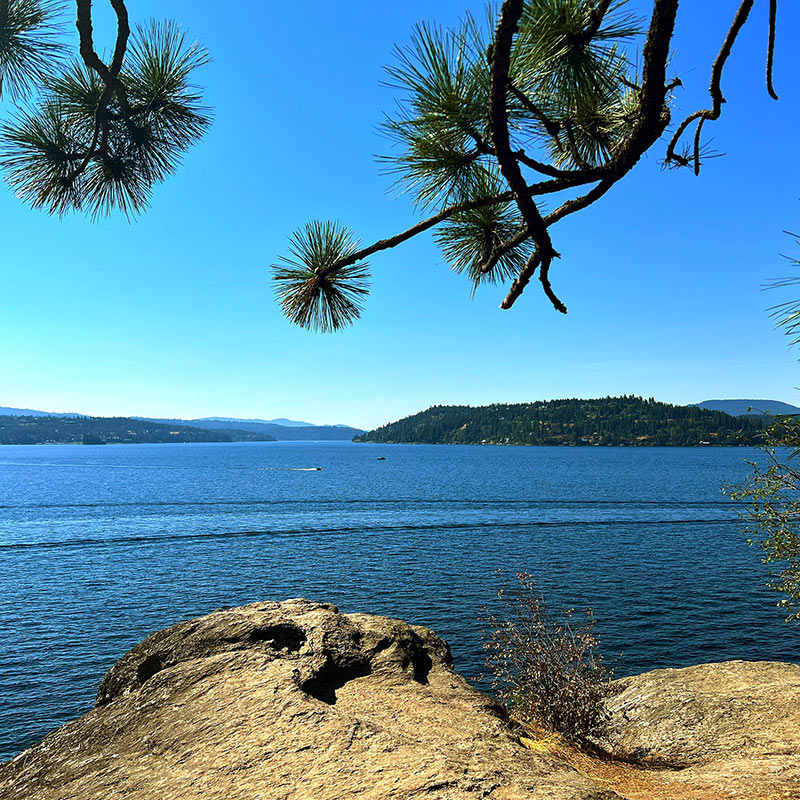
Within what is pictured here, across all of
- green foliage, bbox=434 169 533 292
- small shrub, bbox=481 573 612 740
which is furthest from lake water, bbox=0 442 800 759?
green foliage, bbox=434 169 533 292

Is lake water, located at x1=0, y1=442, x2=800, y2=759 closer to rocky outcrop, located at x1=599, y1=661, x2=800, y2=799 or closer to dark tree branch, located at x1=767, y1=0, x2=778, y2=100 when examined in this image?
rocky outcrop, located at x1=599, y1=661, x2=800, y2=799

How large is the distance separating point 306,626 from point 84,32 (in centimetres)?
692

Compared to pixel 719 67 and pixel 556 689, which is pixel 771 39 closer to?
pixel 719 67

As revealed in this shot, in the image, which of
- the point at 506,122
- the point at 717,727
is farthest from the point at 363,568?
the point at 506,122

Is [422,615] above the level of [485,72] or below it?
below

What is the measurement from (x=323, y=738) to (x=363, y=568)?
3091 centimetres

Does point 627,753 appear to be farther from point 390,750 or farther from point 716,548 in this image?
point 716,548

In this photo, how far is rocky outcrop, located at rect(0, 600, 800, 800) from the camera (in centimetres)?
430

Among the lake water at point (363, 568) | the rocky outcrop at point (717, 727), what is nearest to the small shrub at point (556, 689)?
the rocky outcrop at point (717, 727)

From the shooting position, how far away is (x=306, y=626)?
314 inches

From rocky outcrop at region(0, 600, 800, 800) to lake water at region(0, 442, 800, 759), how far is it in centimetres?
592

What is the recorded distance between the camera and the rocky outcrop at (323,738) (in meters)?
4.30

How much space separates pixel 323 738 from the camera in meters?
4.96

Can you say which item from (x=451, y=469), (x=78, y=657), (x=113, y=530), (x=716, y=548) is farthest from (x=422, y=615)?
(x=451, y=469)
